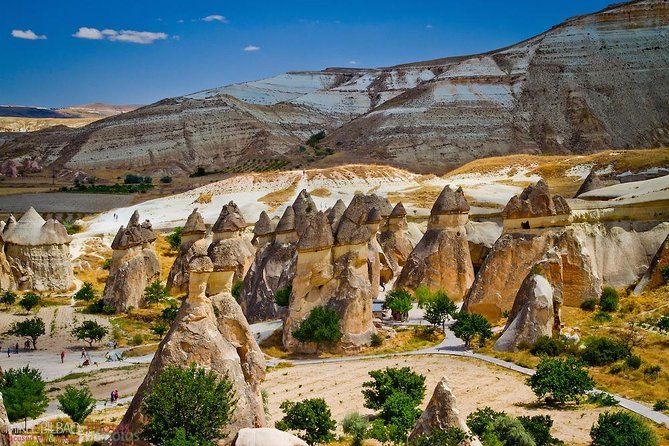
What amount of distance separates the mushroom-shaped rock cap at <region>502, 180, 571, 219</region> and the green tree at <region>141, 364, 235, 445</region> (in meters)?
21.0

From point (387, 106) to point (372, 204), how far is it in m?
80.3

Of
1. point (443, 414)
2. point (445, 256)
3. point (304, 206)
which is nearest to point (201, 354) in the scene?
point (443, 414)

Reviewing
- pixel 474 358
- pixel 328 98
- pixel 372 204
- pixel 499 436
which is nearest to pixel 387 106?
pixel 328 98

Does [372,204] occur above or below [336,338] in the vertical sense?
above

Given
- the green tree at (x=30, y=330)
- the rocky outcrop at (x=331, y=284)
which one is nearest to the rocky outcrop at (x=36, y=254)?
the green tree at (x=30, y=330)

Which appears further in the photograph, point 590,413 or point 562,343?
point 562,343

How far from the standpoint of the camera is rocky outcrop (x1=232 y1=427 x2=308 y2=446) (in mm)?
13188

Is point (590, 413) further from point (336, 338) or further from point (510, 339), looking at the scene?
point (336, 338)

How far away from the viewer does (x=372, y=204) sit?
4172 cm

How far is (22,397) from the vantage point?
18516 mm

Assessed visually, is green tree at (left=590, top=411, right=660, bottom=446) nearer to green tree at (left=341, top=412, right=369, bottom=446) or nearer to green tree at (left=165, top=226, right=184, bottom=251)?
green tree at (left=341, top=412, right=369, bottom=446)

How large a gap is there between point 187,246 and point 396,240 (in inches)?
A: 450

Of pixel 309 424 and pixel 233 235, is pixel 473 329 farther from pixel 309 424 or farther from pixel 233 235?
pixel 233 235

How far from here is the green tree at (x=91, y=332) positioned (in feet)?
107
